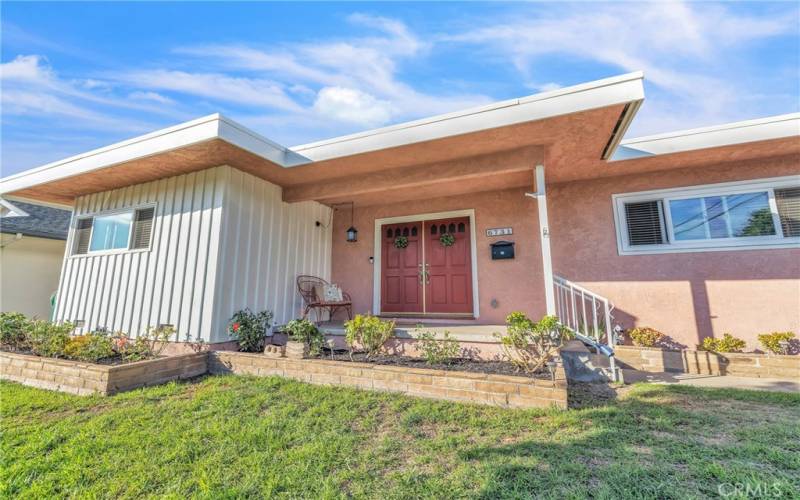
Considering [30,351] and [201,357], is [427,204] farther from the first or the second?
[30,351]

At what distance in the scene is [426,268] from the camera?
19.3 ft

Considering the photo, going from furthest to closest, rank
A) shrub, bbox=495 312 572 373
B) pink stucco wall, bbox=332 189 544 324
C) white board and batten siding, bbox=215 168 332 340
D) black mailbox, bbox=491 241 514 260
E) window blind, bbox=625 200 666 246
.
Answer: black mailbox, bbox=491 241 514 260
pink stucco wall, bbox=332 189 544 324
window blind, bbox=625 200 666 246
white board and batten siding, bbox=215 168 332 340
shrub, bbox=495 312 572 373

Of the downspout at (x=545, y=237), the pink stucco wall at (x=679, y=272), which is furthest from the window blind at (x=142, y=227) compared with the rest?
the pink stucco wall at (x=679, y=272)

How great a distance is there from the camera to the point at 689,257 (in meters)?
4.45

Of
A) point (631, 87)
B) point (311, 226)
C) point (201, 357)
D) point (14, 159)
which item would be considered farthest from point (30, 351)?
point (631, 87)

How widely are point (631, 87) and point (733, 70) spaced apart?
4.02 meters

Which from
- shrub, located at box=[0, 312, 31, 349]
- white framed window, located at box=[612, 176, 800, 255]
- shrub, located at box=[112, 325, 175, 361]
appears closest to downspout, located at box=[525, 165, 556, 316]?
white framed window, located at box=[612, 176, 800, 255]

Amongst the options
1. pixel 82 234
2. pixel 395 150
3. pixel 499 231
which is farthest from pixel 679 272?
pixel 82 234

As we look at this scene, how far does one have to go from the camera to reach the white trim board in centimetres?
541

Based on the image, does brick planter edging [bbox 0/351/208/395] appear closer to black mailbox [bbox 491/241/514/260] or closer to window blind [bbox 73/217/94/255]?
window blind [bbox 73/217/94/255]

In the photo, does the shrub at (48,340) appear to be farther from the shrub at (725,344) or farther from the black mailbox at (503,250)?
the shrub at (725,344)

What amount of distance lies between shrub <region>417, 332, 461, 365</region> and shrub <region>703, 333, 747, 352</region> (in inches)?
127

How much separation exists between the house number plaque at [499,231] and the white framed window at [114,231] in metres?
5.39

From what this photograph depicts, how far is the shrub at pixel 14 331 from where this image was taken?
4.46 metres
